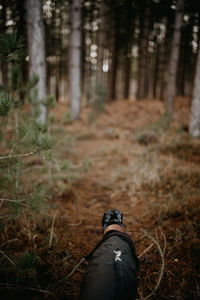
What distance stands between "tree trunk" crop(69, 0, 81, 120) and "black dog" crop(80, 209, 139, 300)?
22.9 ft

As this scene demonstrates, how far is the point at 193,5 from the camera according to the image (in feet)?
27.1

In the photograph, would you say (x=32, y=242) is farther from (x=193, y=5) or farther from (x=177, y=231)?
(x=193, y=5)

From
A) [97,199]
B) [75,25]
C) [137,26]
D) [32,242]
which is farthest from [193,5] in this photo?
[32,242]

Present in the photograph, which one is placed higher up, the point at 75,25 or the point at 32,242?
the point at 75,25

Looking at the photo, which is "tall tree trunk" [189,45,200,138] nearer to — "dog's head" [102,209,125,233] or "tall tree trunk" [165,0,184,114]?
"tall tree trunk" [165,0,184,114]

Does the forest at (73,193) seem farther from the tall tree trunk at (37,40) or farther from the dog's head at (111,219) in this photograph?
the dog's head at (111,219)

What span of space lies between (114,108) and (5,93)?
1326 centimetres

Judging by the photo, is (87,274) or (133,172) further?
(133,172)

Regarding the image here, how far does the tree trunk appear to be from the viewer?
26.6 feet

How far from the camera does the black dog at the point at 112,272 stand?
125 cm

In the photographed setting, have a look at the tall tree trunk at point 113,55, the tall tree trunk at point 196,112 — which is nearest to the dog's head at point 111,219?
the tall tree trunk at point 196,112

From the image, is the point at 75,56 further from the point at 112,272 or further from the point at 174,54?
the point at 112,272

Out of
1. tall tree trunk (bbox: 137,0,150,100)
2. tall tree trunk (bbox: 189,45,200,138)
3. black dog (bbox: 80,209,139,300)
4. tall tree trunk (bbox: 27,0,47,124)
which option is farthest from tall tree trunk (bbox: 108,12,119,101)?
black dog (bbox: 80,209,139,300)

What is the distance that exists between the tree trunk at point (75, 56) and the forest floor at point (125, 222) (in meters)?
4.67
